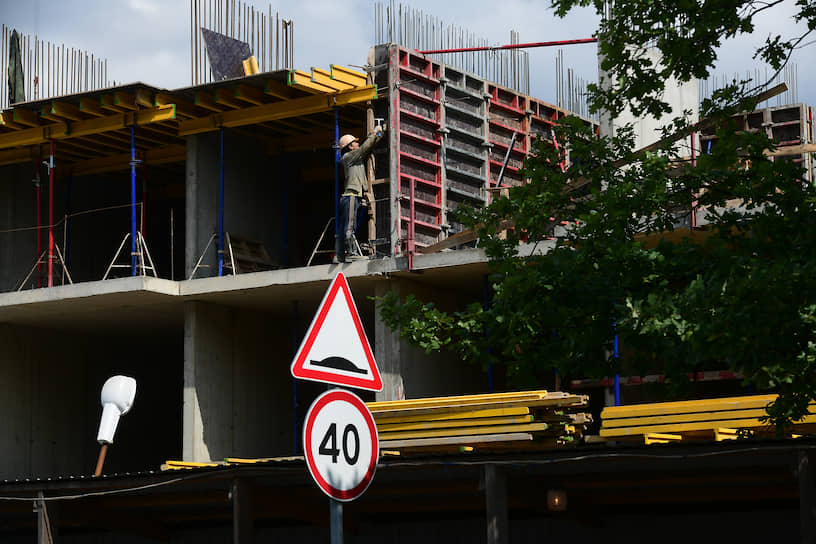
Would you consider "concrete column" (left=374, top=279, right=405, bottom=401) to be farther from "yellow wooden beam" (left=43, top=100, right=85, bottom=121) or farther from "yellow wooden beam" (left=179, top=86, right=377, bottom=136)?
"yellow wooden beam" (left=43, top=100, right=85, bottom=121)

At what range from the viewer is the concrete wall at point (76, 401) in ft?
84.6

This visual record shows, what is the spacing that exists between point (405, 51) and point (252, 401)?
23.6 feet

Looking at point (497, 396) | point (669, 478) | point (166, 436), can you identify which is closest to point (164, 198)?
point (166, 436)

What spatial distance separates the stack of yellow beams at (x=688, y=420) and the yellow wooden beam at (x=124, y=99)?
10916 millimetres

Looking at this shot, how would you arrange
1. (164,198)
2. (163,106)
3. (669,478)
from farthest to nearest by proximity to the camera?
(164,198) < (163,106) < (669,478)

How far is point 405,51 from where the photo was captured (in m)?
22.9

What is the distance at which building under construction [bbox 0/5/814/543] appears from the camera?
16.6 meters

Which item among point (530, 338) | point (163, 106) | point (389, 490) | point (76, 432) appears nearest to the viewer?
point (530, 338)

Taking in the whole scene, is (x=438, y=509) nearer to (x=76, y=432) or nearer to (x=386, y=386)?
(x=386, y=386)

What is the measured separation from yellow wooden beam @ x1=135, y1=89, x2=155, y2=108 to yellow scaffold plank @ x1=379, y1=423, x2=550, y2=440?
Result: 8326 mm

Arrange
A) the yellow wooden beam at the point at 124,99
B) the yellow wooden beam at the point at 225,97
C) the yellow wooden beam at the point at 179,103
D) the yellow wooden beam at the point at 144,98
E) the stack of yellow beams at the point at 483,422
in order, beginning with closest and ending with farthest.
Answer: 1. the stack of yellow beams at the point at 483,422
2. the yellow wooden beam at the point at 225,97
3. the yellow wooden beam at the point at 144,98
4. the yellow wooden beam at the point at 124,99
5. the yellow wooden beam at the point at 179,103

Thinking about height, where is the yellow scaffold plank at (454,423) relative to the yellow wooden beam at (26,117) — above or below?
below

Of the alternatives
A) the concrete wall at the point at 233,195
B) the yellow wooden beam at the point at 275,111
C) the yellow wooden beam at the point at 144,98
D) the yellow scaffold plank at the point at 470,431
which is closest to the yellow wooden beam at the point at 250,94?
the yellow wooden beam at the point at 275,111

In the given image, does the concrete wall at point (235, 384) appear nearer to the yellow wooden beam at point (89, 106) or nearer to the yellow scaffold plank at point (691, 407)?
the yellow wooden beam at point (89, 106)
